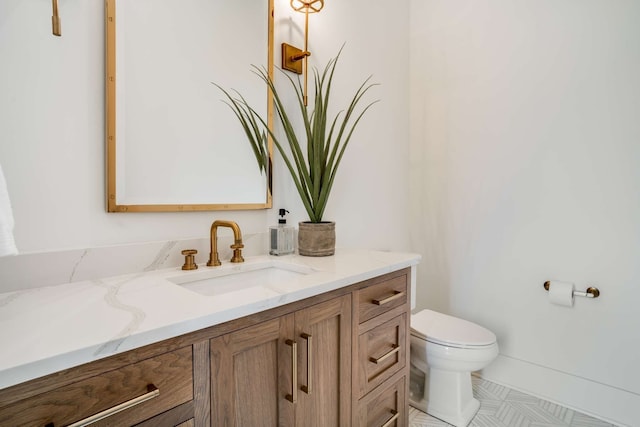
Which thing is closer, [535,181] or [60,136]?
[60,136]

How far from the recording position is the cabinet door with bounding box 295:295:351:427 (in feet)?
2.97

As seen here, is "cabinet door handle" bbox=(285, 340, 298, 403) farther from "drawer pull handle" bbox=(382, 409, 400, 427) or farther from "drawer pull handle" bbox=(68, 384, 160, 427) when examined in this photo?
"drawer pull handle" bbox=(382, 409, 400, 427)

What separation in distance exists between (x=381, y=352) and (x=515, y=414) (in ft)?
3.36

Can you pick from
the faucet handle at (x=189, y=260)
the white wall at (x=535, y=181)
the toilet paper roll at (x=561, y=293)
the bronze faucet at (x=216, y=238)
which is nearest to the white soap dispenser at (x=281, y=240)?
the bronze faucet at (x=216, y=238)

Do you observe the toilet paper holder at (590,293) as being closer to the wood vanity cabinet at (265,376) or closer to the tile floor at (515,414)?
the tile floor at (515,414)

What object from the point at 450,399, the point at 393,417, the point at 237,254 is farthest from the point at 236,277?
the point at 450,399

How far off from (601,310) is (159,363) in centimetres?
198

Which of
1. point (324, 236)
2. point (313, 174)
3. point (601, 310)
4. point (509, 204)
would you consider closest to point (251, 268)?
point (324, 236)

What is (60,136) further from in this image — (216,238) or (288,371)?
(288,371)

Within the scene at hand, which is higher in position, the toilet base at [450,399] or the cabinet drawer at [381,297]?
the cabinet drawer at [381,297]

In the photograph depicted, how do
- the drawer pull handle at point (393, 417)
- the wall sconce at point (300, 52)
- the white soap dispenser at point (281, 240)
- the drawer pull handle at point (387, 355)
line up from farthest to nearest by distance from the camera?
the wall sconce at point (300, 52) < the white soap dispenser at point (281, 240) < the drawer pull handle at point (393, 417) < the drawer pull handle at point (387, 355)

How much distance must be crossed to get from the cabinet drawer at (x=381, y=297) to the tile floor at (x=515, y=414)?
0.78 meters

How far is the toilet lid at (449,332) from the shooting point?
157 centimetres

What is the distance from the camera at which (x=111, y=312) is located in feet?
2.30
